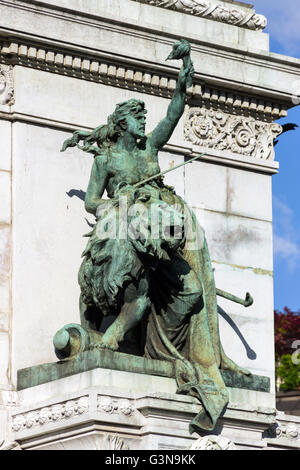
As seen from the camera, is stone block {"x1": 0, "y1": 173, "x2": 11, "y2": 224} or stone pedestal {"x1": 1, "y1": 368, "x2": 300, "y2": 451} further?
stone block {"x1": 0, "y1": 173, "x2": 11, "y2": 224}

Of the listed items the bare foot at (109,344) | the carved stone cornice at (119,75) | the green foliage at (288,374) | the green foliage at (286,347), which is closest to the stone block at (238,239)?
the carved stone cornice at (119,75)

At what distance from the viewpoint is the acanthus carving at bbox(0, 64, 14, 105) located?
17.7 m

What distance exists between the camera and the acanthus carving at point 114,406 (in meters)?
15.3

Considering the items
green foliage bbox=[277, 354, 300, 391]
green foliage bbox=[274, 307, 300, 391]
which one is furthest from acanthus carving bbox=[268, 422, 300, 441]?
green foliage bbox=[277, 354, 300, 391]

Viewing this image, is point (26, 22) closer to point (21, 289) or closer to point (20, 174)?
point (20, 174)

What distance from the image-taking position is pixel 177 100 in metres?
17.0

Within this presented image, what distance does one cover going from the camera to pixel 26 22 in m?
17.7

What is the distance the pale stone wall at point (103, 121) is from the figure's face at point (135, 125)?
49.3 inches

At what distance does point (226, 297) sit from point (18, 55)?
337 centimetres

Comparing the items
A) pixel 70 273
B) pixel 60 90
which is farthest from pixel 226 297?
pixel 60 90

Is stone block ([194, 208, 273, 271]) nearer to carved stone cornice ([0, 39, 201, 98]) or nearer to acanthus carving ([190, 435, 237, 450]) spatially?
carved stone cornice ([0, 39, 201, 98])

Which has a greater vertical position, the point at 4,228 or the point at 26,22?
the point at 26,22

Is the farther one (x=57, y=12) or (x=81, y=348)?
(x=57, y=12)

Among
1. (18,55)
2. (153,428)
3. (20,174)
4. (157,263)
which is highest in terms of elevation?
(18,55)
